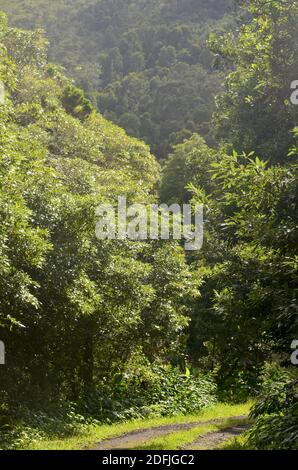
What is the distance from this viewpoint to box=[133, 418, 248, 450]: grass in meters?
12.2

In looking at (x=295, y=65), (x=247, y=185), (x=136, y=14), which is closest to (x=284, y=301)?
(x=247, y=185)

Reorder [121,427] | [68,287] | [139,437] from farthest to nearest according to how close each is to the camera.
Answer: [121,427] < [68,287] < [139,437]

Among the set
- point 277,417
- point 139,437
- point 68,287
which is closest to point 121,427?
point 139,437

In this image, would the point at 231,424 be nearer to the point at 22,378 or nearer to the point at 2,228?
the point at 22,378

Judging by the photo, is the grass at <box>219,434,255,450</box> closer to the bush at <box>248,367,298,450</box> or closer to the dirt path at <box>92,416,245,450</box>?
the bush at <box>248,367,298,450</box>

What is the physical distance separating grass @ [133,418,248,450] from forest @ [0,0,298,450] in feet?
0.30

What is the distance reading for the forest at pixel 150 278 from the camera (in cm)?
1084

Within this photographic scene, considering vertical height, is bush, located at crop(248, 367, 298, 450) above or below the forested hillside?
below

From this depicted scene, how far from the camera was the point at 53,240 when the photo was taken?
53.5 feet

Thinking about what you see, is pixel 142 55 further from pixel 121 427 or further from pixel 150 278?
pixel 121 427

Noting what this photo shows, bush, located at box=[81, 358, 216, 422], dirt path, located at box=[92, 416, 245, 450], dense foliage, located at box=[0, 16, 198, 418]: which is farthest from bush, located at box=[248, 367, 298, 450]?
bush, located at box=[81, 358, 216, 422]

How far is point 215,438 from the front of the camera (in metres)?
13.8

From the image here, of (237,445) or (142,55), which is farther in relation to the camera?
(142,55)

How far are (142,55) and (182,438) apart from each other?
316 ft
